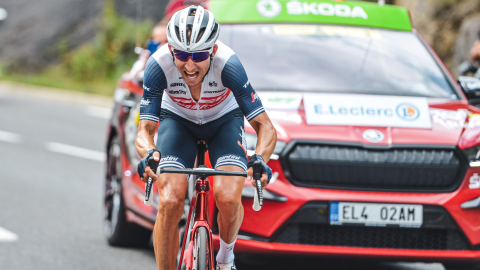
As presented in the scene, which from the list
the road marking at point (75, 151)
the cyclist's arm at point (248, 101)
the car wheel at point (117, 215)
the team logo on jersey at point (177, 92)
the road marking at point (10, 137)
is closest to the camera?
the cyclist's arm at point (248, 101)

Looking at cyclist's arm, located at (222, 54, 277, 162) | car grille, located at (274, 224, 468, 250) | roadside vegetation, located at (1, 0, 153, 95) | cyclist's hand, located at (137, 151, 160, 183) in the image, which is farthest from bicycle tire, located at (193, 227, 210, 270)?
roadside vegetation, located at (1, 0, 153, 95)

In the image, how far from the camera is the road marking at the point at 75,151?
13223 mm

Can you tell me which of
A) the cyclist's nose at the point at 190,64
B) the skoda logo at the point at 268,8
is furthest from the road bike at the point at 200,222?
the skoda logo at the point at 268,8

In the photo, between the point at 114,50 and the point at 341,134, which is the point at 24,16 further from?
the point at 341,134

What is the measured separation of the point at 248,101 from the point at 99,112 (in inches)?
650

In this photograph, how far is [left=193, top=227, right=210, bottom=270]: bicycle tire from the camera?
12.7ft

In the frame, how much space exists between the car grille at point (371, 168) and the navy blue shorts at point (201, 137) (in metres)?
0.64

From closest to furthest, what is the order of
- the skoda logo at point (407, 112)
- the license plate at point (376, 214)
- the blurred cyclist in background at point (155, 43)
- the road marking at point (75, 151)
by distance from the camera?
1. the license plate at point (376, 214)
2. the skoda logo at point (407, 112)
3. the blurred cyclist in background at point (155, 43)
4. the road marking at point (75, 151)

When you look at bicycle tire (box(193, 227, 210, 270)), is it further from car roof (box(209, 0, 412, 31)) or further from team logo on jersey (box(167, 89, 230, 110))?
car roof (box(209, 0, 412, 31))

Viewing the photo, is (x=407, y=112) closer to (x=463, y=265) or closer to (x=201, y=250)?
(x=463, y=265)

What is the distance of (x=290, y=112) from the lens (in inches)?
206

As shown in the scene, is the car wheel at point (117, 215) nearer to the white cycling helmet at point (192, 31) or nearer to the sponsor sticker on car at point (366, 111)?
the sponsor sticker on car at point (366, 111)

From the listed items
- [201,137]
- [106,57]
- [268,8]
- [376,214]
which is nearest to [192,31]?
[201,137]

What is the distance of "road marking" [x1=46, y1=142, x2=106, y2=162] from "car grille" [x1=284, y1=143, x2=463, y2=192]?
8.36 m
